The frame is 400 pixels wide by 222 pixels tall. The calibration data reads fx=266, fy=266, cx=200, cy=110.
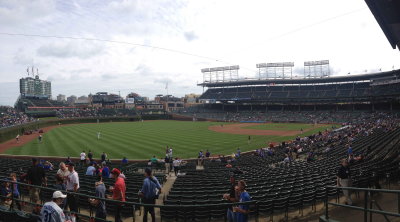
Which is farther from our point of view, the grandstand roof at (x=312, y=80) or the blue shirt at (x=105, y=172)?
the grandstand roof at (x=312, y=80)

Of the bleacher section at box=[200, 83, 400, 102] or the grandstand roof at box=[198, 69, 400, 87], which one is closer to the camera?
the bleacher section at box=[200, 83, 400, 102]

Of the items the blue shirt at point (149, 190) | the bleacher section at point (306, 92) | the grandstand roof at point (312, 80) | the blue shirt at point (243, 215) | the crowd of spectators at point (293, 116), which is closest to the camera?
the blue shirt at point (243, 215)

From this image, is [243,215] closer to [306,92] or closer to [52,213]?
[52,213]

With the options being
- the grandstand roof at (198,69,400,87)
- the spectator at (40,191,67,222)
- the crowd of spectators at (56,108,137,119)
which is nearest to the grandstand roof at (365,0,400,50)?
the spectator at (40,191,67,222)

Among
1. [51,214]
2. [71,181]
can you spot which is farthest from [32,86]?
[51,214]

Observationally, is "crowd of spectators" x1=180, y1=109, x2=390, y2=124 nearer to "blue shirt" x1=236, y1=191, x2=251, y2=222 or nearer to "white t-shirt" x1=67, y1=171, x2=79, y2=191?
"blue shirt" x1=236, y1=191, x2=251, y2=222

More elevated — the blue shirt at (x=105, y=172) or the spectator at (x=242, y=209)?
the spectator at (x=242, y=209)

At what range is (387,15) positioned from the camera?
8.57 m

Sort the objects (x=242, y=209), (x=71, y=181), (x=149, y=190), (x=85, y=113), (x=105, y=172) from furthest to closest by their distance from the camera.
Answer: (x=85, y=113) → (x=105, y=172) → (x=71, y=181) → (x=149, y=190) → (x=242, y=209)

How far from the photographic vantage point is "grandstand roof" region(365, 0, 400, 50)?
7.79 meters

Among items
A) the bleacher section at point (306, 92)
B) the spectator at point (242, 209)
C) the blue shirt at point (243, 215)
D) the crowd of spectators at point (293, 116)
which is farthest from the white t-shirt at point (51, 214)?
the bleacher section at point (306, 92)

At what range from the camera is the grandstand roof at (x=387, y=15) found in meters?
7.79

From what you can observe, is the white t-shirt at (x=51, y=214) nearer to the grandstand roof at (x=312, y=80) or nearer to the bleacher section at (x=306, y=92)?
the bleacher section at (x=306, y=92)

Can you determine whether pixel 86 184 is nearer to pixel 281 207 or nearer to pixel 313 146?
pixel 281 207
